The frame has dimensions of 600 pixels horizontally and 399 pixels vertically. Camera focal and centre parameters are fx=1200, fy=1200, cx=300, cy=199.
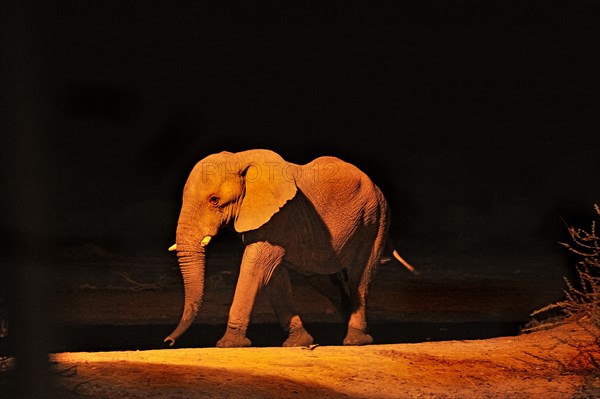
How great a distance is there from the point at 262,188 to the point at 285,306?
116cm

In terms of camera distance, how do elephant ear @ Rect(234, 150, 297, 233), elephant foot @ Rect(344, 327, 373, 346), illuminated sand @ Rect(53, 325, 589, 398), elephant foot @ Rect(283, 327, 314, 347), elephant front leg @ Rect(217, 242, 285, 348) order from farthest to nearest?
elephant foot @ Rect(344, 327, 373, 346), elephant foot @ Rect(283, 327, 314, 347), elephant ear @ Rect(234, 150, 297, 233), elephant front leg @ Rect(217, 242, 285, 348), illuminated sand @ Rect(53, 325, 589, 398)

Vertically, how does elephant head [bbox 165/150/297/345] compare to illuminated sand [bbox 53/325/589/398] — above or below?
above

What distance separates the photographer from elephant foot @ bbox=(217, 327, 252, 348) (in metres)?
10.2

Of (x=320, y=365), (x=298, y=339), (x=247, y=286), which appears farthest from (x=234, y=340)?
(x=320, y=365)

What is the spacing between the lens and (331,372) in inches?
338

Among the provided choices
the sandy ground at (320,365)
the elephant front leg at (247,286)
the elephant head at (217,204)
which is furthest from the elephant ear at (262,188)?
the sandy ground at (320,365)

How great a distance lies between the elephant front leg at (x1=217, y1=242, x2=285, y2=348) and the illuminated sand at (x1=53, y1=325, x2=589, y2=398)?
768 millimetres

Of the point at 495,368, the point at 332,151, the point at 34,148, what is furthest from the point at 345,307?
the point at 332,151

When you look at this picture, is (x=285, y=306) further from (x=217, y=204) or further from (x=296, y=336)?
(x=217, y=204)

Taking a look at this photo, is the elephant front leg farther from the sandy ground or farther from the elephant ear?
the sandy ground

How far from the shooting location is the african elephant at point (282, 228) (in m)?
10.4

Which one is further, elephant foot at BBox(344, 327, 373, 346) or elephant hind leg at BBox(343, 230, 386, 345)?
elephant hind leg at BBox(343, 230, 386, 345)

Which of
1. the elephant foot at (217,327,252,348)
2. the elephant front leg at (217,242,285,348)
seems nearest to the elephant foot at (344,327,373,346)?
the elephant front leg at (217,242,285,348)

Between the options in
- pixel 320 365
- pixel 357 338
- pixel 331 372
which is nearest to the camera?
pixel 331 372
